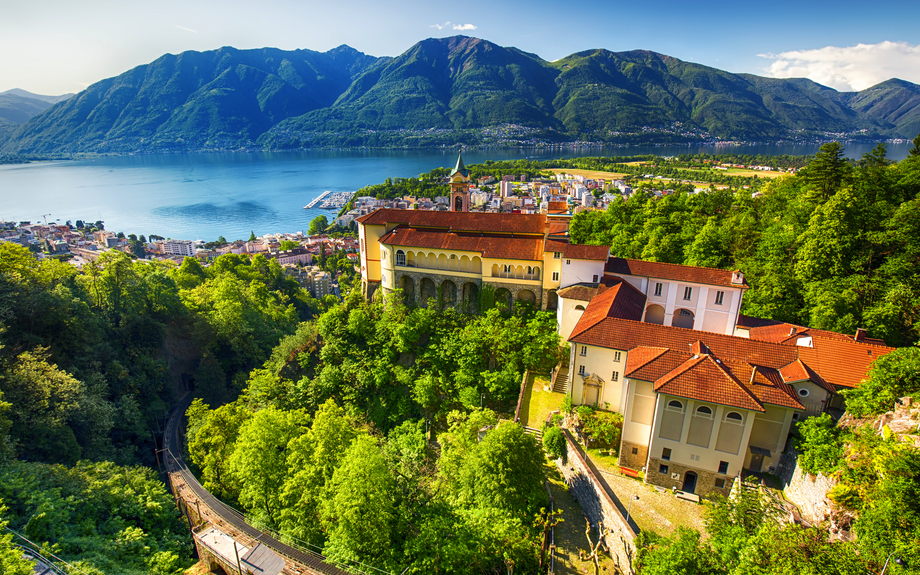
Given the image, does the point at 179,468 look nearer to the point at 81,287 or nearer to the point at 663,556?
the point at 81,287

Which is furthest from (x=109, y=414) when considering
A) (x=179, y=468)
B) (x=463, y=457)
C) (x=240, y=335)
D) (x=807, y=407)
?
(x=807, y=407)

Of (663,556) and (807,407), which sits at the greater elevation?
(807,407)

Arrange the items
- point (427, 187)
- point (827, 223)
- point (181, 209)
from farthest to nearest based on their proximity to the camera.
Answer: point (181, 209)
point (427, 187)
point (827, 223)

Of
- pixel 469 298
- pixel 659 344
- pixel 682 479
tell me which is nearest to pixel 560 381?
pixel 659 344

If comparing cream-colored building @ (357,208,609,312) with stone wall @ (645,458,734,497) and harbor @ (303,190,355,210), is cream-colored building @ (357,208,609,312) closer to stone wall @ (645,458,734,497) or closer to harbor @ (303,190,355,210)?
stone wall @ (645,458,734,497)

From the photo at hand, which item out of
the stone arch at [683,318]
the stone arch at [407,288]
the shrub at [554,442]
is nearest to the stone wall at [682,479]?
the shrub at [554,442]

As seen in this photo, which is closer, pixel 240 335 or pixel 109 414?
pixel 109 414

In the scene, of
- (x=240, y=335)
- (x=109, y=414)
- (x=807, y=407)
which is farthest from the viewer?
(x=240, y=335)

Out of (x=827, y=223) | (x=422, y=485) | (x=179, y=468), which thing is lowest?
(x=179, y=468)
